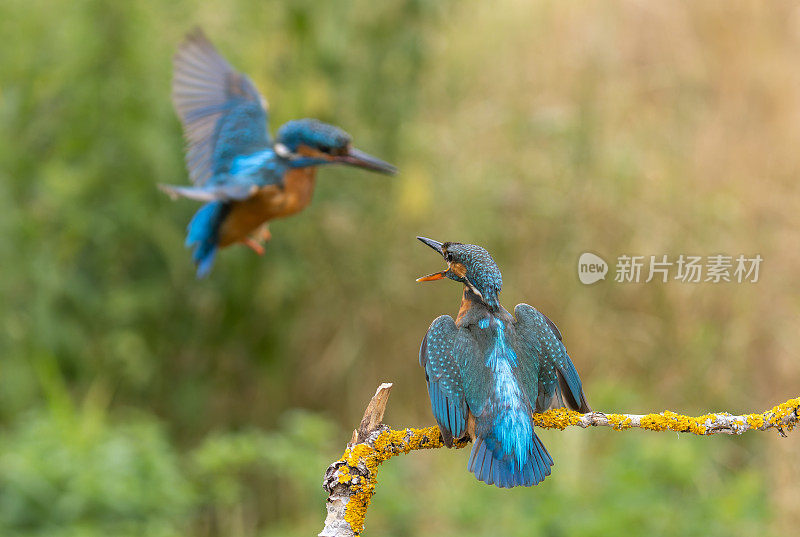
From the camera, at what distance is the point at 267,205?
219cm

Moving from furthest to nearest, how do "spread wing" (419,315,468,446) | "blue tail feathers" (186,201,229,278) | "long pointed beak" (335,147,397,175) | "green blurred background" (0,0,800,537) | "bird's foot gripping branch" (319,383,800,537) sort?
"green blurred background" (0,0,800,537) → "blue tail feathers" (186,201,229,278) → "long pointed beak" (335,147,397,175) → "spread wing" (419,315,468,446) → "bird's foot gripping branch" (319,383,800,537)

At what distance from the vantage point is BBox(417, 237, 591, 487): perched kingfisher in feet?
4.01

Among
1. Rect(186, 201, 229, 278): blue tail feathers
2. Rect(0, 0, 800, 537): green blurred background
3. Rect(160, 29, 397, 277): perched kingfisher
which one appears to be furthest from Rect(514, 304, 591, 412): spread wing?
Rect(0, 0, 800, 537): green blurred background

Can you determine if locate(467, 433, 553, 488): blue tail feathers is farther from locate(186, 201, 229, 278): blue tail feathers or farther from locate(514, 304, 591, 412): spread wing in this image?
locate(186, 201, 229, 278): blue tail feathers

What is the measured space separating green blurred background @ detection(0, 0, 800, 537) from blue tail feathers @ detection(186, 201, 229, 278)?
46.3 inches

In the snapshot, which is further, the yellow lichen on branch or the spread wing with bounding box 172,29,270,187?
the spread wing with bounding box 172,29,270,187

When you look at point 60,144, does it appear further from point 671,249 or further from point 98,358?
point 671,249

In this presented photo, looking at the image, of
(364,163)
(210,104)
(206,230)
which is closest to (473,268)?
(364,163)

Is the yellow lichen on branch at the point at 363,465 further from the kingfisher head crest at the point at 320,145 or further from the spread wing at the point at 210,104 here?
the spread wing at the point at 210,104

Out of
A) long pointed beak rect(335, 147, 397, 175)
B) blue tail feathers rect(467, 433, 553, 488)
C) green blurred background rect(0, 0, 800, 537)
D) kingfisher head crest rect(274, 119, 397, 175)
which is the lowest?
blue tail feathers rect(467, 433, 553, 488)

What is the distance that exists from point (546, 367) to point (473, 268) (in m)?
0.21

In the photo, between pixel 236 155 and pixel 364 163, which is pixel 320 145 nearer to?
pixel 364 163

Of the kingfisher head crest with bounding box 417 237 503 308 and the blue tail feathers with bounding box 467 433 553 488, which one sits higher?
the kingfisher head crest with bounding box 417 237 503 308

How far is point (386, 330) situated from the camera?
4.86 meters
